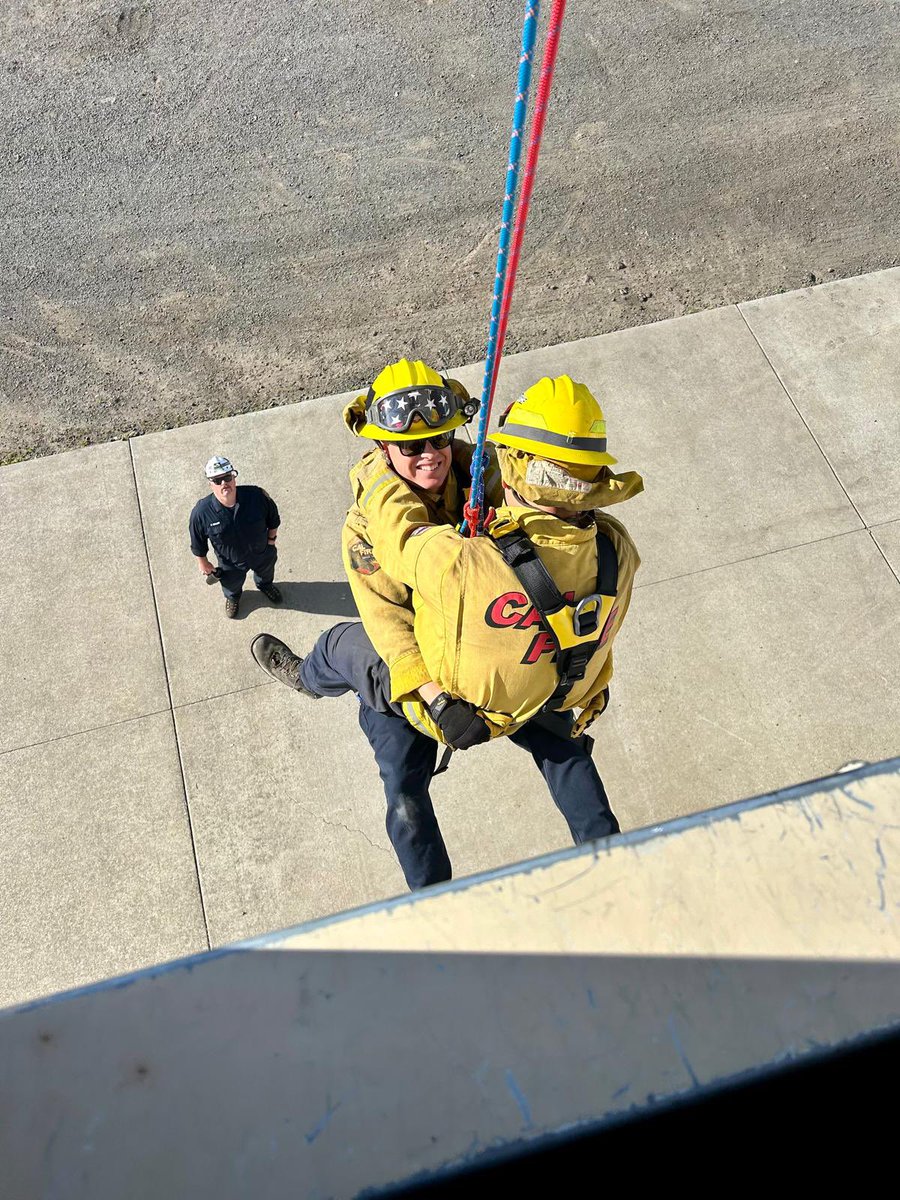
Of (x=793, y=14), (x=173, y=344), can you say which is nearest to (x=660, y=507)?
(x=173, y=344)

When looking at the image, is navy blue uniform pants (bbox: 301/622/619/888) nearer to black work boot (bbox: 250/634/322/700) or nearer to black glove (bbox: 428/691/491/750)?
black glove (bbox: 428/691/491/750)

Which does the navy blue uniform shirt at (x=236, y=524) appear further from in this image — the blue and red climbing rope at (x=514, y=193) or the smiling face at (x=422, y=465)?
the blue and red climbing rope at (x=514, y=193)

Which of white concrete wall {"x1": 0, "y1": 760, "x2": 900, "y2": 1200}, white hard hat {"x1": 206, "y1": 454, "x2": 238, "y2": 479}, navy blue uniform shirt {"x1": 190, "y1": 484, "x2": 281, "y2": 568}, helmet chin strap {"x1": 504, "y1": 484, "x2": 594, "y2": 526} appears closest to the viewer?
white concrete wall {"x1": 0, "y1": 760, "x2": 900, "y2": 1200}

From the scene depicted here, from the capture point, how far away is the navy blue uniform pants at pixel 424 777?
3697 mm

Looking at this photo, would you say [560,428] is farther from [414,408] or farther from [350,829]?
[350,829]

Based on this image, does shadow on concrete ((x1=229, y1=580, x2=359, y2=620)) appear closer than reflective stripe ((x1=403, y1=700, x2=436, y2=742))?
No

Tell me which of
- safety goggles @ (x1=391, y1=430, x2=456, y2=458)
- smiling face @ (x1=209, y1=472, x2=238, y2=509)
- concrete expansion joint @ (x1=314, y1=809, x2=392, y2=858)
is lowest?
concrete expansion joint @ (x1=314, y1=809, x2=392, y2=858)

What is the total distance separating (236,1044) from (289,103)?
791 centimetres

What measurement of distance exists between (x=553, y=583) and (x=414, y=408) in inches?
36.4

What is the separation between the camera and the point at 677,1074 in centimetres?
142

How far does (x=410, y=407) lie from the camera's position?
349 cm

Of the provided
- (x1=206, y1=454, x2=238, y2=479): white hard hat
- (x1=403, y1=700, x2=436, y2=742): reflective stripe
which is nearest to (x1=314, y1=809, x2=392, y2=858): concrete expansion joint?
(x1=403, y1=700, x2=436, y2=742): reflective stripe

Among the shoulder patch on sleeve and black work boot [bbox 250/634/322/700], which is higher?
the shoulder patch on sleeve

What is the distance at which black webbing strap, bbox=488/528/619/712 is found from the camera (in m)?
2.97
